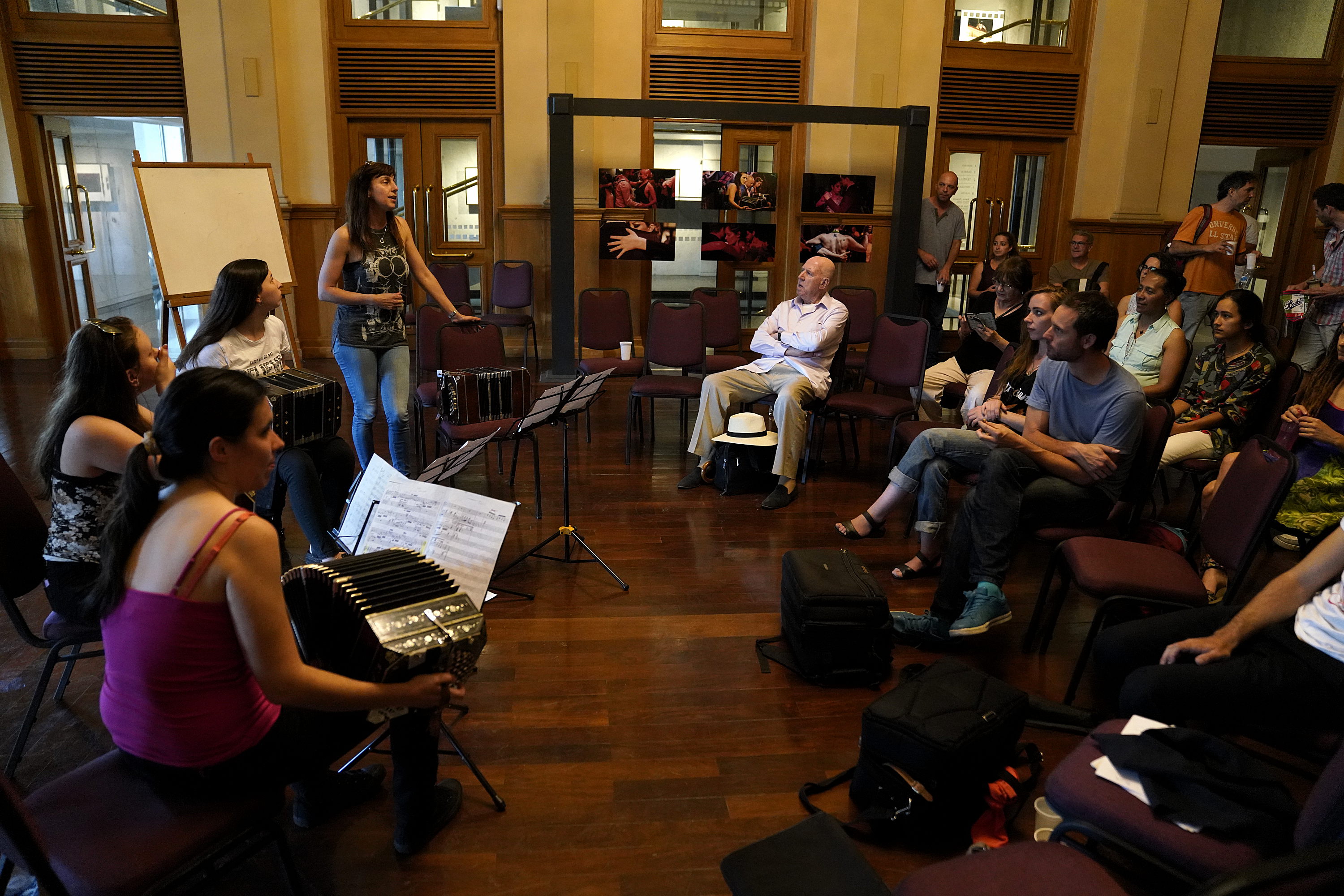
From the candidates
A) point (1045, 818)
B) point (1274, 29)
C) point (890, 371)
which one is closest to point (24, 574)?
point (1045, 818)

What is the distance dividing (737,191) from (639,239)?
3.44 feet

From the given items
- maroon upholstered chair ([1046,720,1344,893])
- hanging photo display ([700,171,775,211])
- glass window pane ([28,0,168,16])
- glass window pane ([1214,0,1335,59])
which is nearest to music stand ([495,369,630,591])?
maroon upholstered chair ([1046,720,1344,893])

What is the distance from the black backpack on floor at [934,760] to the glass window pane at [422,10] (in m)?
7.81

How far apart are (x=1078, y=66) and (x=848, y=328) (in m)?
4.59

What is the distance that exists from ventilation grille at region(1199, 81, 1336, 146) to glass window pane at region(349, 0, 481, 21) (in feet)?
23.2

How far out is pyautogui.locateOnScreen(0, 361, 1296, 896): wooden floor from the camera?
7.45 ft

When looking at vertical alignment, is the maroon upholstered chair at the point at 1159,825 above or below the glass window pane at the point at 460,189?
below

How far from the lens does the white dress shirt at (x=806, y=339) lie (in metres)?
5.14

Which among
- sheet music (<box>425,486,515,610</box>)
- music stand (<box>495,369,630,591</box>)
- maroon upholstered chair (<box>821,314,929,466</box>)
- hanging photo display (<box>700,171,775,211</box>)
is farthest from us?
hanging photo display (<box>700,171,775,211</box>)

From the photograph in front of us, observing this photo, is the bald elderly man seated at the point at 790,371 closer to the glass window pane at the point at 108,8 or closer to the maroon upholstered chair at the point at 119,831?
the maroon upholstered chair at the point at 119,831

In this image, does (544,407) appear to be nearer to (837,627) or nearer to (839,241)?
(837,627)

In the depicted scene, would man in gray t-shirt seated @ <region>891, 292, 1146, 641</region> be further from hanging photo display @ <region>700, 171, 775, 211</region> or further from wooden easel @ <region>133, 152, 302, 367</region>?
hanging photo display @ <region>700, 171, 775, 211</region>

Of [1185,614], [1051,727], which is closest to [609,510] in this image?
[1051,727]

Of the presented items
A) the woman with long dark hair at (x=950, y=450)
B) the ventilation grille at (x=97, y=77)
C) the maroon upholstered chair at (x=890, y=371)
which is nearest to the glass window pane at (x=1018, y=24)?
the maroon upholstered chair at (x=890, y=371)
